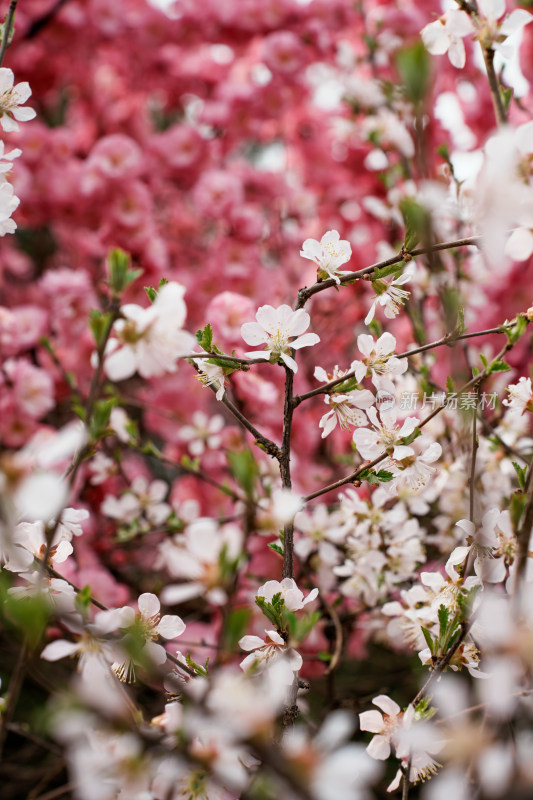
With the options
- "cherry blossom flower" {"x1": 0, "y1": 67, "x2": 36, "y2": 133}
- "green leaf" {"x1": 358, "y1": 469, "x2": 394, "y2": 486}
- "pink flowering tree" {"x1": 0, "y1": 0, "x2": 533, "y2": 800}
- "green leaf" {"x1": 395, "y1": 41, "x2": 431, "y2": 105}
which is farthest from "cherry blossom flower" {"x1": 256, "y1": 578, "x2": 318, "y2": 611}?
"cherry blossom flower" {"x1": 0, "y1": 67, "x2": 36, "y2": 133}

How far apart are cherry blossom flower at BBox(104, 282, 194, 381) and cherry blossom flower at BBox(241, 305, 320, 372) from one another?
10 cm

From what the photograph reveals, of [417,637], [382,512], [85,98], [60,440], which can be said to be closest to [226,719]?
[60,440]

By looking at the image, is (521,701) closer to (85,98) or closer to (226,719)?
(226,719)

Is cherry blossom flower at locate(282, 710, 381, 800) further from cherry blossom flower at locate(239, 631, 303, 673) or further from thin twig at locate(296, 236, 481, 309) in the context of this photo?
thin twig at locate(296, 236, 481, 309)

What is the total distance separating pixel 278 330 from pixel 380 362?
11 cm

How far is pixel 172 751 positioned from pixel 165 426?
1.16 m

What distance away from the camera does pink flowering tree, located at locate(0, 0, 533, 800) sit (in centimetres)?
38

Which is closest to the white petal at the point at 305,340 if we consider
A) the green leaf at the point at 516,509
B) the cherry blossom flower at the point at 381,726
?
the green leaf at the point at 516,509

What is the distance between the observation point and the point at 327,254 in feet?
1.90

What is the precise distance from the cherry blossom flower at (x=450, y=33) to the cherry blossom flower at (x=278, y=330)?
37 cm

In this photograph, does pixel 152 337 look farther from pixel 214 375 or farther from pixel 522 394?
pixel 522 394

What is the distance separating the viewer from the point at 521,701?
435 mm

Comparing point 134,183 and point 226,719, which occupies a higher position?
point 226,719

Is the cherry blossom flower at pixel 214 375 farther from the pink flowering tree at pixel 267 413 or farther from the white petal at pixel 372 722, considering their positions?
the white petal at pixel 372 722
